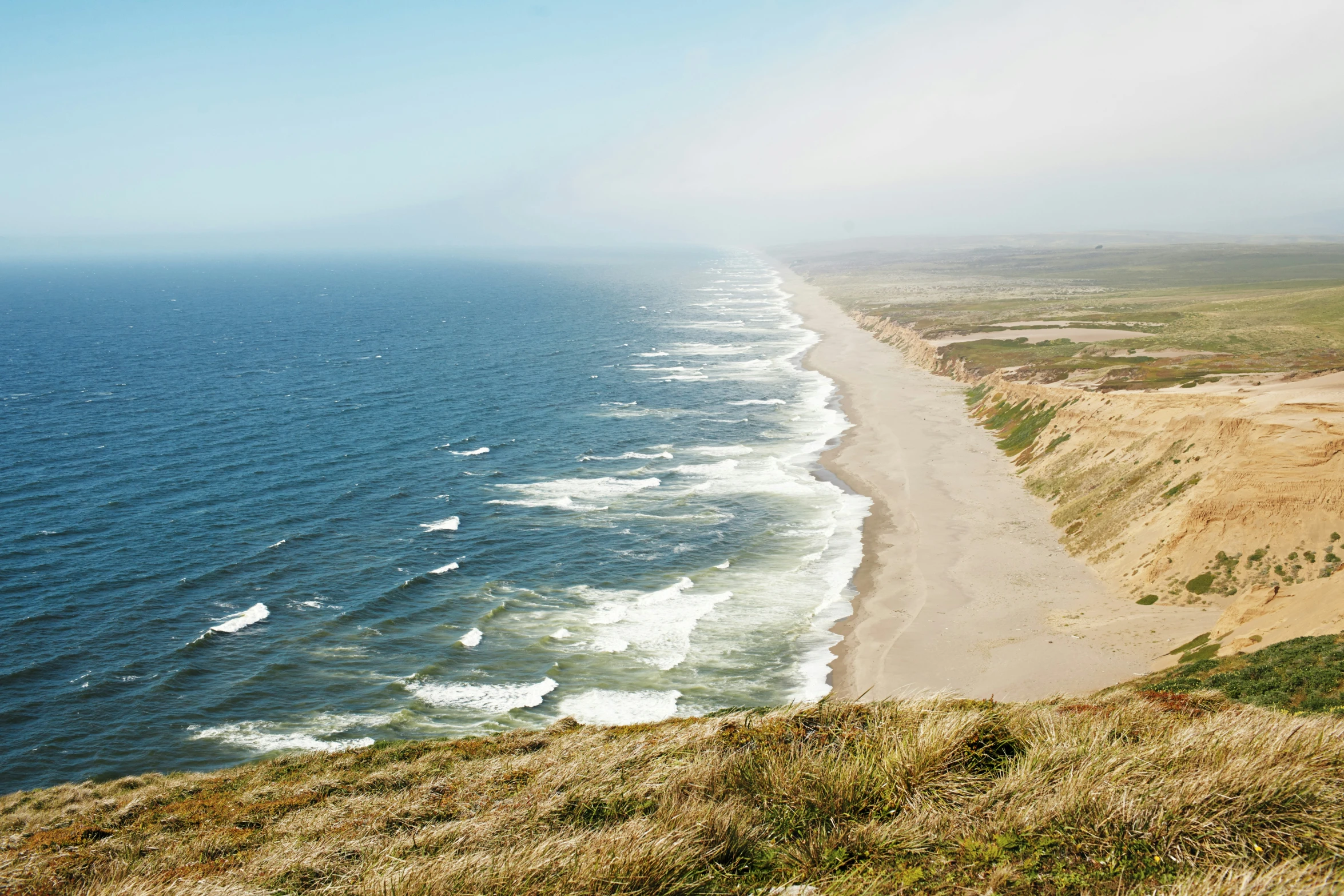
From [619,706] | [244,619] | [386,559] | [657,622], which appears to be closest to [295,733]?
[244,619]

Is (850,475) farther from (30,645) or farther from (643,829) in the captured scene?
(643,829)

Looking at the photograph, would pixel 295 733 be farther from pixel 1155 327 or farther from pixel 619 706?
pixel 1155 327

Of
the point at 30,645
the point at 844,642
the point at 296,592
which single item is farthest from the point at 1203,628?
the point at 30,645

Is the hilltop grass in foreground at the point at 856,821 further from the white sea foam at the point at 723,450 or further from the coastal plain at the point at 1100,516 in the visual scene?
the white sea foam at the point at 723,450

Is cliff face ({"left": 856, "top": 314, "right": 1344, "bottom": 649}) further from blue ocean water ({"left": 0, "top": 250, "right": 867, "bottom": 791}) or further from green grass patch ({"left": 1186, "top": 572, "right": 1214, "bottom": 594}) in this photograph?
blue ocean water ({"left": 0, "top": 250, "right": 867, "bottom": 791})

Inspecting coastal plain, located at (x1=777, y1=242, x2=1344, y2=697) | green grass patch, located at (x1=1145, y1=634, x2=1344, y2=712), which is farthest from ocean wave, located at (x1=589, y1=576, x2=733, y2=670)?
green grass patch, located at (x1=1145, y1=634, x2=1344, y2=712)
